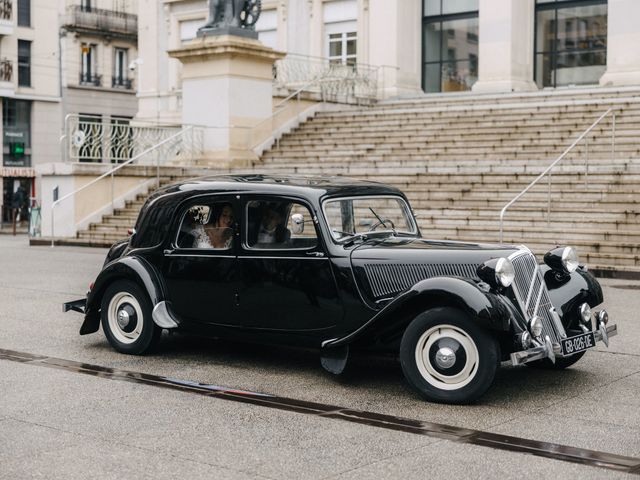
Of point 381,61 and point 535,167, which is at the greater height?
point 381,61

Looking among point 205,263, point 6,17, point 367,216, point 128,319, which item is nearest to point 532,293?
point 367,216

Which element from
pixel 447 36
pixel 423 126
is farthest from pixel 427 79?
pixel 423 126

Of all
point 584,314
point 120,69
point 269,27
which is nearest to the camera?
point 584,314

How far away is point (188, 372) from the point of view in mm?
7930

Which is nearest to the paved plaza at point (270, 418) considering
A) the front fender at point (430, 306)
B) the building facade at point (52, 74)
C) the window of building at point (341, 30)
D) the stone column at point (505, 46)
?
the front fender at point (430, 306)

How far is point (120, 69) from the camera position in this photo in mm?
55531

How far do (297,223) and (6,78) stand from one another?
43558 millimetres

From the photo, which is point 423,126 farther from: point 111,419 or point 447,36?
point 111,419

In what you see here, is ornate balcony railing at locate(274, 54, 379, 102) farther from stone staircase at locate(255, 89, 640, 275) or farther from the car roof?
the car roof

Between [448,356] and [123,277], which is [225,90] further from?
[448,356]

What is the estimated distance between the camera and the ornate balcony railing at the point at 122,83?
54.9m

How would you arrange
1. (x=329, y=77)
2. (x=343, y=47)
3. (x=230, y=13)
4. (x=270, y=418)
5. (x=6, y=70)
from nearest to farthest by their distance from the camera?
1. (x=270, y=418)
2. (x=230, y=13)
3. (x=329, y=77)
4. (x=343, y=47)
5. (x=6, y=70)

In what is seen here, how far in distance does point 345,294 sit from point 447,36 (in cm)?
2855

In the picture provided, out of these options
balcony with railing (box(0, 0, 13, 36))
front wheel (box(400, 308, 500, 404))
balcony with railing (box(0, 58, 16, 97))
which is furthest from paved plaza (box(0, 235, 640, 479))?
balcony with railing (box(0, 0, 13, 36))
